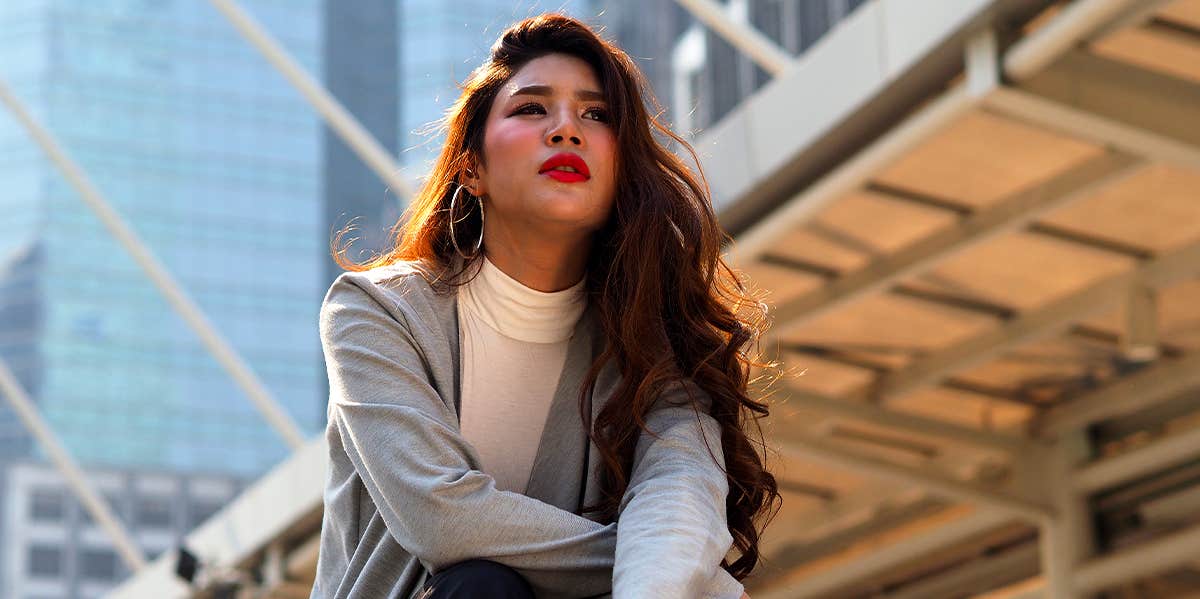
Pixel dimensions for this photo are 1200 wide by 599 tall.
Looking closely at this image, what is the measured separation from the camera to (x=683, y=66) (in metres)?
48.2

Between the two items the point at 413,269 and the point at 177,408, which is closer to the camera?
the point at 413,269

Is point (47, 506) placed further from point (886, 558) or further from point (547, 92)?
point (547, 92)

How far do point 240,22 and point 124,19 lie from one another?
64.6 meters

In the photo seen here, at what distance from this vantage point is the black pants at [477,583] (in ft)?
6.54

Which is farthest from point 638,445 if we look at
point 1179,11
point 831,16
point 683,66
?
point 683,66

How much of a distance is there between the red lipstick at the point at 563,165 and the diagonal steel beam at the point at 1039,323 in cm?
606

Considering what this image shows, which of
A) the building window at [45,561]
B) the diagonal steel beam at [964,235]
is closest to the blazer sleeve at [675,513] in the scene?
the diagonal steel beam at [964,235]

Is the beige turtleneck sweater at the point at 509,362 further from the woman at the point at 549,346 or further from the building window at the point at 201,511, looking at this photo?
the building window at the point at 201,511

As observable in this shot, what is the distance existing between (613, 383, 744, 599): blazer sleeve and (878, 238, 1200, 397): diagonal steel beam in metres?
6.06

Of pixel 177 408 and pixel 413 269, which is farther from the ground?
pixel 413 269

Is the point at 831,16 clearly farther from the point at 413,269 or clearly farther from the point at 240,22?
the point at 413,269

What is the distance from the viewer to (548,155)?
91.6 inches

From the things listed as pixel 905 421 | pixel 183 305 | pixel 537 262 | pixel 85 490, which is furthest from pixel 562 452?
pixel 85 490

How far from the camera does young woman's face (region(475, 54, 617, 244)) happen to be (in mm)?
2328
